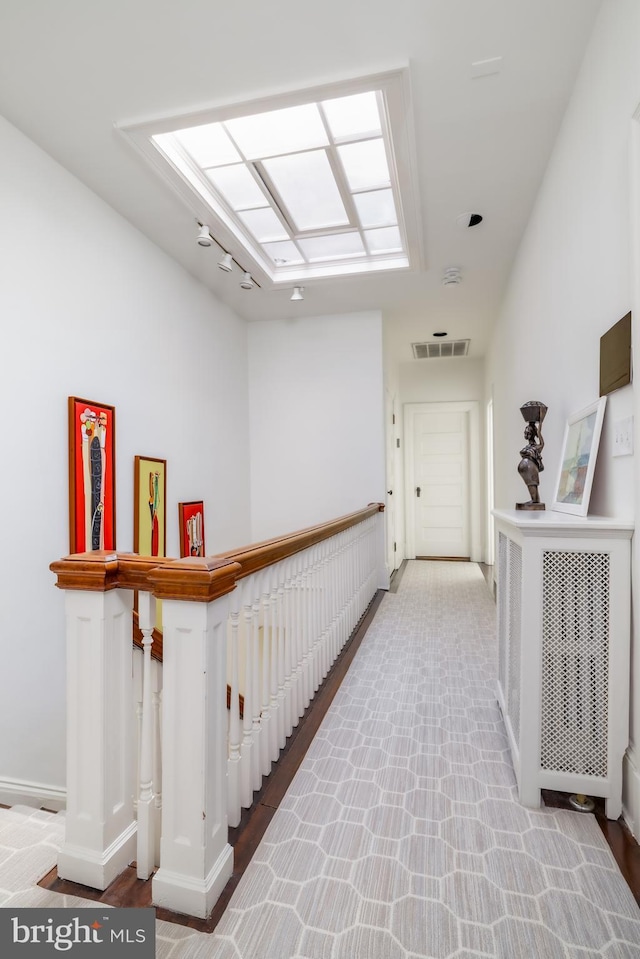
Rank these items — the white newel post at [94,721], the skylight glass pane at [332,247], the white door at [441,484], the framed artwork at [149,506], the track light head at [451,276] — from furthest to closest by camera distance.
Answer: the white door at [441,484] < the track light head at [451,276] < the skylight glass pane at [332,247] < the framed artwork at [149,506] < the white newel post at [94,721]

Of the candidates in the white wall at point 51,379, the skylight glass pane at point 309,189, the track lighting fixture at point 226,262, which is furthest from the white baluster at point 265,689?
the track lighting fixture at point 226,262

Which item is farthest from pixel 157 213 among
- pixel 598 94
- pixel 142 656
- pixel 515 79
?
pixel 142 656

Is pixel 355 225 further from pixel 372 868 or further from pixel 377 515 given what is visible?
pixel 372 868

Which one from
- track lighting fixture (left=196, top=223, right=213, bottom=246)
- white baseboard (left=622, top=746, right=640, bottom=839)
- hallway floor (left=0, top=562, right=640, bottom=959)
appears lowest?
hallway floor (left=0, top=562, right=640, bottom=959)

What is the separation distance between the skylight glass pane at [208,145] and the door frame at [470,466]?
4714 millimetres

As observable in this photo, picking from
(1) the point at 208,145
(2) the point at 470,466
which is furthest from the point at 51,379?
(2) the point at 470,466

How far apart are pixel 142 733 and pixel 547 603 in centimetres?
129

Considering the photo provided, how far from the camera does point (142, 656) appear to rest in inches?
53.6

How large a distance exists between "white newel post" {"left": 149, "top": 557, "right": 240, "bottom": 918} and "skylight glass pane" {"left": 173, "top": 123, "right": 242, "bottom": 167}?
228 centimetres

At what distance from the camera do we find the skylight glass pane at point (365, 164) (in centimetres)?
247

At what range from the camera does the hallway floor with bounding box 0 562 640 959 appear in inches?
42.8

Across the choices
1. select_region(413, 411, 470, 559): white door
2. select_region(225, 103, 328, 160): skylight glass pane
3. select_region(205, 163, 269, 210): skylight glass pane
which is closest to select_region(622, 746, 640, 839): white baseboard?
select_region(225, 103, 328, 160): skylight glass pane

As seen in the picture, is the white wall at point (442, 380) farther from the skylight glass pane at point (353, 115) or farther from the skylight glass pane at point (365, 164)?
the skylight glass pane at point (353, 115)

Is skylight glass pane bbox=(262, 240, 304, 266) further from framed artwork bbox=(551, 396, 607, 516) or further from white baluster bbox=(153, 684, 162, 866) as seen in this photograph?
white baluster bbox=(153, 684, 162, 866)
